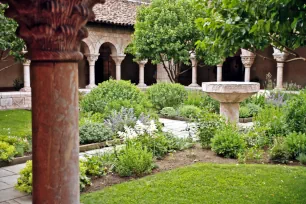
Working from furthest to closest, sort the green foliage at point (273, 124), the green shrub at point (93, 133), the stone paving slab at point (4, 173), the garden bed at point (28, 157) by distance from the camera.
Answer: the green shrub at point (93, 133)
the green foliage at point (273, 124)
the garden bed at point (28, 157)
the stone paving slab at point (4, 173)

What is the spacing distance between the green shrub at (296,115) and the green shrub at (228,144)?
1073 millimetres

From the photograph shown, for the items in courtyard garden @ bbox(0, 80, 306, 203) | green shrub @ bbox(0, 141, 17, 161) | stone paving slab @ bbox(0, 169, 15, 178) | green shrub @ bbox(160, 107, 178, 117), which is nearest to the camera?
courtyard garden @ bbox(0, 80, 306, 203)

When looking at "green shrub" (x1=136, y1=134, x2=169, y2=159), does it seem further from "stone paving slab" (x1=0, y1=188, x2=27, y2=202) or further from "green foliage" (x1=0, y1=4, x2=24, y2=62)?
"green foliage" (x1=0, y1=4, x2=24, y2=62)

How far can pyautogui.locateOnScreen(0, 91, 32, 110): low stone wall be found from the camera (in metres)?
13.0

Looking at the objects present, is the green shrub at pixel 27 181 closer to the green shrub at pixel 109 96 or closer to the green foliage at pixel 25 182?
the green foliage at pixel 25 182

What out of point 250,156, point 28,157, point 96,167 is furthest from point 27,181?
point 250,156

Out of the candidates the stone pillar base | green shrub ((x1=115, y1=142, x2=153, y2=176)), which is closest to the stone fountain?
the stone pillar base

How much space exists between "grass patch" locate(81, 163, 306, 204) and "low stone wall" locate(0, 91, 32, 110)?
952 cm

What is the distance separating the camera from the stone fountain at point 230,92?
775cm

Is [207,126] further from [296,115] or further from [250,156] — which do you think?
[296,115]

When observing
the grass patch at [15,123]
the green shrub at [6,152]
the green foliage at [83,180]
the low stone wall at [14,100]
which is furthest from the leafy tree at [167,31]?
the green foliage at [83,180]

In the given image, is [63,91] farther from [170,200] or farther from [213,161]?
[213,161]

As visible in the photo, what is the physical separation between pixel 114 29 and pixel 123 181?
1407 cm

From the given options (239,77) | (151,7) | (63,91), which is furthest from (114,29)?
(63,91)
